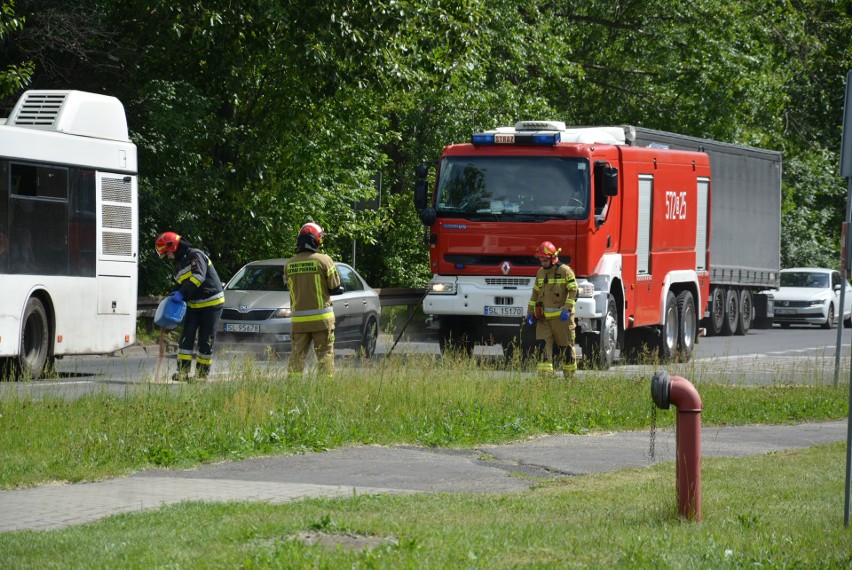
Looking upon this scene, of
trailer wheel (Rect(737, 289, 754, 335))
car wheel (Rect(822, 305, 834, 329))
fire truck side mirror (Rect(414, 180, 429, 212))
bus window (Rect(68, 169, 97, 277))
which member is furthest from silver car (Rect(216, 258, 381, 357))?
car wheel (Rect(822, 305, 834, 329))

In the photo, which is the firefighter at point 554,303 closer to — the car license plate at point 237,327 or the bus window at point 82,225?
the car license plate at point 237,327

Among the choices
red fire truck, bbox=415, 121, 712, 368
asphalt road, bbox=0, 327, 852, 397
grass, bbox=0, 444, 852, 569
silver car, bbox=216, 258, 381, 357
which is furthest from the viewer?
silver car, bbox=216, 258, 381, 357

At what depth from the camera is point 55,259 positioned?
16844mm

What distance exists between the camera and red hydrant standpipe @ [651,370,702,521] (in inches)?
306

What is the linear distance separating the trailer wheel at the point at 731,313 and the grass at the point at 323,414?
14854 millimetres

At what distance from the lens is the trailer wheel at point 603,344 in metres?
19.7

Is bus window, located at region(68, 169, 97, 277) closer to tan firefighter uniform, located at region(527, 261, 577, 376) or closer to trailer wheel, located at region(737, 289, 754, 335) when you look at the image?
tan firefighter uniform, located at region(527, 261, 577, 376)

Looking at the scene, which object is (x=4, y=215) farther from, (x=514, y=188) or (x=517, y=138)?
(x=517, y=138)

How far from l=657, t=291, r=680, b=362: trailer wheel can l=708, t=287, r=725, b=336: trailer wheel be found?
7136 mm

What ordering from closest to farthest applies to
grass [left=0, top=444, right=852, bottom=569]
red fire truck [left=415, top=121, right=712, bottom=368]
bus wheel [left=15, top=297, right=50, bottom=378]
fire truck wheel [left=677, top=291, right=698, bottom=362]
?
grass [left=0, top=444, right=852, bottom=569]
bus wheel [left=15, top=297, right=50, bottom=378]
red fire truck [left=415, top=121, right=712, bottom=368]
fire truck wheel [left=677, top=291, right=698, bottom=362]

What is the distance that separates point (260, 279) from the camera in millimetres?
21172

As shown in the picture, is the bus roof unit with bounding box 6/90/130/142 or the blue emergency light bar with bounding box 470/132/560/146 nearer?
the bus roof unit with bounding box 6/90/130/142

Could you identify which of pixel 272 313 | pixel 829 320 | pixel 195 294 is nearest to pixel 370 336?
pixel 272 313

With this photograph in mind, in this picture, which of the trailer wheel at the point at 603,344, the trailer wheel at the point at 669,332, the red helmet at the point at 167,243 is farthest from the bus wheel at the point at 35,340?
the trailer wheel at the point at 669,332
